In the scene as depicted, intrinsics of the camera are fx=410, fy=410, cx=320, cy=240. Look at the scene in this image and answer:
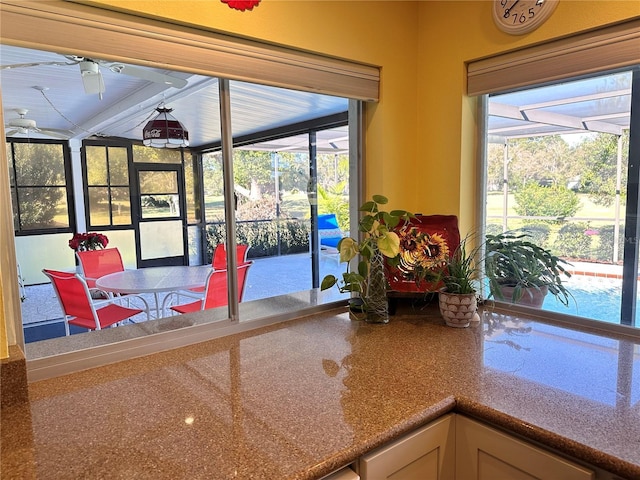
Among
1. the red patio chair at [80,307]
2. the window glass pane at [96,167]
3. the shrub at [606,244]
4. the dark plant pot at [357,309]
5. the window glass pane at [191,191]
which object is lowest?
the red patio chair at [80,307]

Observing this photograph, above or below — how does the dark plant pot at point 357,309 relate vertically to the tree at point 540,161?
below

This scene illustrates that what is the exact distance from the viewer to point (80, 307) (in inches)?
111

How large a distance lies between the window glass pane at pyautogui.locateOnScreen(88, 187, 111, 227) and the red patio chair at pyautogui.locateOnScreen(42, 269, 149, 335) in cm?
98

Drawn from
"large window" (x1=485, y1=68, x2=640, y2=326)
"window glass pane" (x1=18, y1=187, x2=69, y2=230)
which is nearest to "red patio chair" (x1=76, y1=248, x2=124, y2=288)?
"window glass pane" (x1=18, y1=187, x2=69, y2=230)

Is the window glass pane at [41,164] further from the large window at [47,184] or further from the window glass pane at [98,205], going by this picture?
the window glass pane at [98,205]

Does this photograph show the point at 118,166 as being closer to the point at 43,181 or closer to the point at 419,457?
the point at 43,181

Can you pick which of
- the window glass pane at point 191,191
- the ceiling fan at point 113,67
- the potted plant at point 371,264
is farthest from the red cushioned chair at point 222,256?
the ceiling fan at point 113,67

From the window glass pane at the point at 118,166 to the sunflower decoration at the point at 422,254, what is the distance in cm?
271

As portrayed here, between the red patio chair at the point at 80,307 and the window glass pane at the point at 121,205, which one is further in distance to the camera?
the window glass pane at the point at 121,205

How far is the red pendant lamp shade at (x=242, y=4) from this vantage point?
4.49 feet

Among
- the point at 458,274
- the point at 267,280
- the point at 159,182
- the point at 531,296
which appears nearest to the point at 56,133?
the point at 159,182

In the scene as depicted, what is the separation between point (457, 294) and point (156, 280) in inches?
86.2

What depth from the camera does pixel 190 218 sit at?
3111 mm

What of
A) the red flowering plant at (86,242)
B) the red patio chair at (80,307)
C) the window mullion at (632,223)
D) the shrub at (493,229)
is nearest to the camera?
the window mullion at (632,223)
